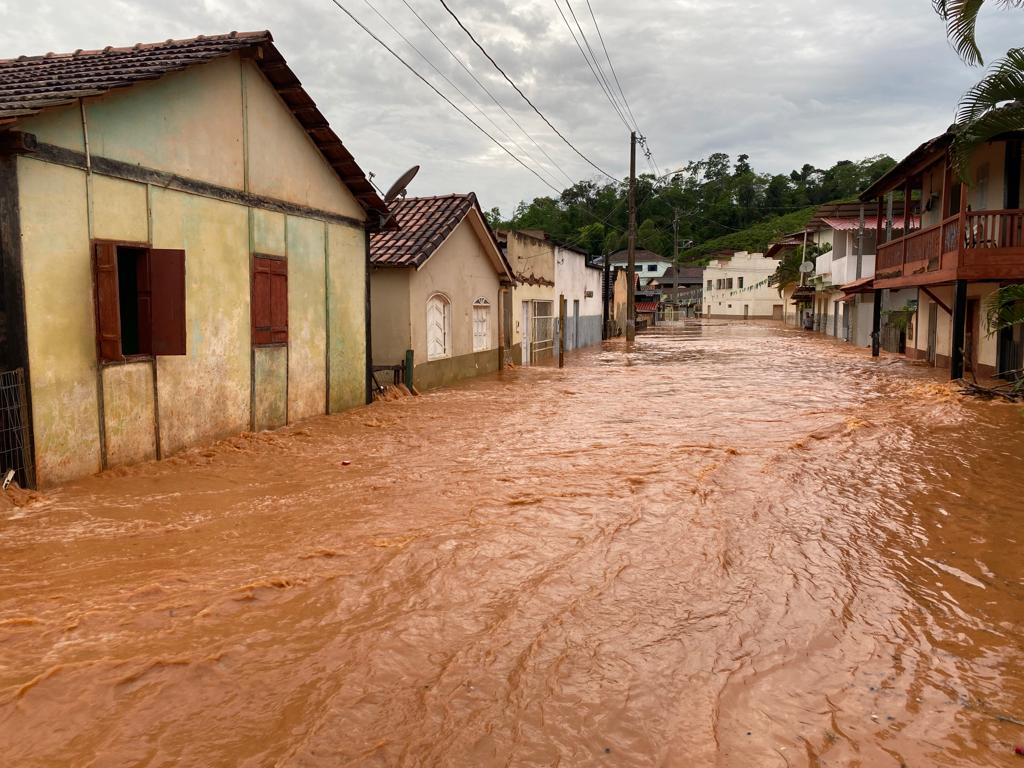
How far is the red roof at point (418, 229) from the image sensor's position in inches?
622

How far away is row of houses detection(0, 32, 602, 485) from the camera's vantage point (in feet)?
24.0

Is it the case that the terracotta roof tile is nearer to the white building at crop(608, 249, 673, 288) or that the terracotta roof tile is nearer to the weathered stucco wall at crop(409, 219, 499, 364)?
the weathered stucco wall at crop(409, 219, 499, 364)

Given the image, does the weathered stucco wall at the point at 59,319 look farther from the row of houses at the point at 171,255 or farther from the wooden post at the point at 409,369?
the wooden post at the point at 409,369

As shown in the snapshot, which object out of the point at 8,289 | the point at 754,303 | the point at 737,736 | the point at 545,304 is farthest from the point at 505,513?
the point at 754,303

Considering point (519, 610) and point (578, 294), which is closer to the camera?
point (519, 610)

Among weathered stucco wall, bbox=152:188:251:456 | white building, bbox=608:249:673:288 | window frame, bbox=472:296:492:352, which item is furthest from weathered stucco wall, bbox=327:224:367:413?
white building, bbox=608:249:673:288

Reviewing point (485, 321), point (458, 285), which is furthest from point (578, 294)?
point (458, 285)

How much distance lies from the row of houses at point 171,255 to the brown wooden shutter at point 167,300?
0.06 ft

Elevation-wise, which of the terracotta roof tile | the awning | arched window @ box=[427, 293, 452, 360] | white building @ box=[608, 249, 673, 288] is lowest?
arched window @ box=[427, 293, 452, 360]

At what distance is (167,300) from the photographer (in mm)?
8500

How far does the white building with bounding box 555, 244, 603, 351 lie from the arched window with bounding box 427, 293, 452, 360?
11.1 meters

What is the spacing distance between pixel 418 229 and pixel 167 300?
9.01 metres

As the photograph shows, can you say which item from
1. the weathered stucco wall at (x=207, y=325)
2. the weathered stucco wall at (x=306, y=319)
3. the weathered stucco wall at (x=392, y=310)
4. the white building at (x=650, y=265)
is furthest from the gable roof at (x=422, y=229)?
the white building at (x=650, y=265)

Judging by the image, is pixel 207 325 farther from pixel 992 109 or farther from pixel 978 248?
pixel 978 248
